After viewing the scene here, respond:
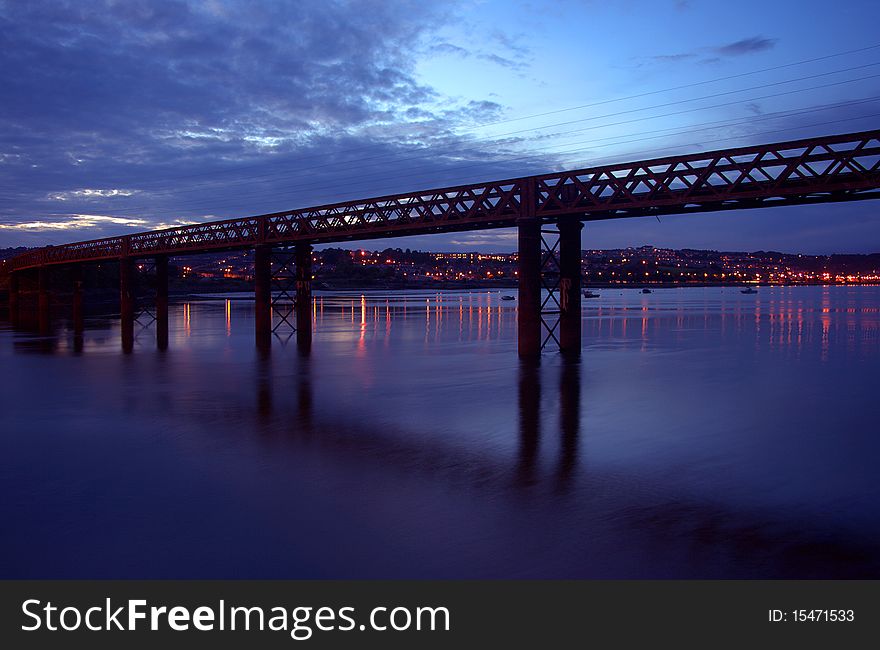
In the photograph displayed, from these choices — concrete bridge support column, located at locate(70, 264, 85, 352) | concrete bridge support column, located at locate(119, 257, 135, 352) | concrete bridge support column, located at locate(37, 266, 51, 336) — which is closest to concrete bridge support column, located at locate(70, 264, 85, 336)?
concrete bridge support column, located at locate(70, 264, 85, 352)

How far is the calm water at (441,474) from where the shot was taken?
28.1 feet

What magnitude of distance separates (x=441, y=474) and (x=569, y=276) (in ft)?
71.9

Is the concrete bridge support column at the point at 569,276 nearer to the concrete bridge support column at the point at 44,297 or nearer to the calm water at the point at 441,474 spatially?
the calm water at the point at 441,474

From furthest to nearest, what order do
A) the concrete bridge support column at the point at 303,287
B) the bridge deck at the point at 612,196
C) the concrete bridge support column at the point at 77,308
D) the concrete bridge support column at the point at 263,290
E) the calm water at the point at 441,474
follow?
the concrete bridge support column at the point at 77,308 < the concrete bridge support column at the point at 263,290 < the concrete bridge support column at the point at 303,287 < the bridge deck at the point at 612,196 < the calm water at the point at 441,474

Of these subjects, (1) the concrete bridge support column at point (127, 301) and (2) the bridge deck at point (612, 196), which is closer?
(2) the bridge deck at point (612, 196)

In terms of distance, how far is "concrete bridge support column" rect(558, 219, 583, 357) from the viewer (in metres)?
32.5

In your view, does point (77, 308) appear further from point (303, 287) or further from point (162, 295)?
point (303, 287)

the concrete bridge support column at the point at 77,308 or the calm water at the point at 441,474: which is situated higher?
the concrete bridge support column at the point at 77,308

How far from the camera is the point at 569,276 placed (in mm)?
33000

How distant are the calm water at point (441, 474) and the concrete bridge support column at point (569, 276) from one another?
5.26m

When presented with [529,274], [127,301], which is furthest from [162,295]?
[529,274]

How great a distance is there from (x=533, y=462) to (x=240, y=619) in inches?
292

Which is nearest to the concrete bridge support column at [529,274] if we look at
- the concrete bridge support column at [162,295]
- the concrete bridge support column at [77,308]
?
the concrete bridge support column at [162,295]

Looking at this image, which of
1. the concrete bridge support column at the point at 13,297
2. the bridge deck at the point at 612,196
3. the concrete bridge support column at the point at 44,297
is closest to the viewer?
the bridge deck at the point at 612,196
